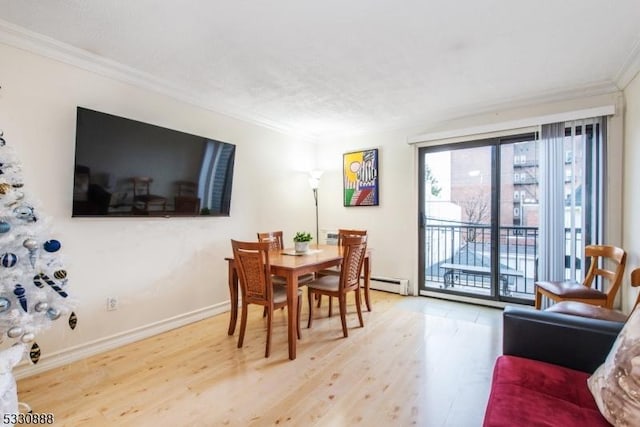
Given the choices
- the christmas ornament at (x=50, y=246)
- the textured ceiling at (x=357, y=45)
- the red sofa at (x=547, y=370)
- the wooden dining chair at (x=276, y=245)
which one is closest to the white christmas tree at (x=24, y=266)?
the christmas ornament at (x=50, y=246)

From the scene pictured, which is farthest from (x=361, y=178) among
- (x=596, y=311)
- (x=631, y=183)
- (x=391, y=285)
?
(x=596, y=311)

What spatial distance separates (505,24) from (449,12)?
1.42ft

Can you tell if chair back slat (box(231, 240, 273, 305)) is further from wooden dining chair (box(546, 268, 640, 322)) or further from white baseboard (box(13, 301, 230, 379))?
wooden dining chair (box(546, 268, 640, 322))

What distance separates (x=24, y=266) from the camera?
1.70 meters

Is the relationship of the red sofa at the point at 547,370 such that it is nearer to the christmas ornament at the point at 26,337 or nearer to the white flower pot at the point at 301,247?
the white flower pot at the point at 301,247

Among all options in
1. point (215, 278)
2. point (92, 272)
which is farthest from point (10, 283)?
point (215, 278)

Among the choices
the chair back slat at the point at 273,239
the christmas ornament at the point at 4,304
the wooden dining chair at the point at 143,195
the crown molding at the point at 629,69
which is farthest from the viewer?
the chair back slat at the point at 273,239

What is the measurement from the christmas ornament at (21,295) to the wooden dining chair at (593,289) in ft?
11.9

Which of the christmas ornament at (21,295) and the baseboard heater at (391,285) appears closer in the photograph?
the christmas ornament at (21,295)

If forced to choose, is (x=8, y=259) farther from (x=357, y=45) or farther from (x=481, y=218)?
(x=481, y=218)

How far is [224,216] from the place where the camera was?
3.51 meters

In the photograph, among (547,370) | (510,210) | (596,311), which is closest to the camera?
(547,370)

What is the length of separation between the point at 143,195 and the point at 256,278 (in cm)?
126

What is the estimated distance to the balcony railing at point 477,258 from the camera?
3688 mm
